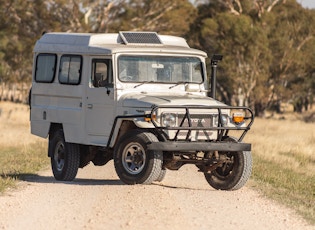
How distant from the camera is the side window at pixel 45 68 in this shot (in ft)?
52.7

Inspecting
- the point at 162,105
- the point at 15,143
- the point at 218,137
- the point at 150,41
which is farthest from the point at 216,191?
the point at 15,143

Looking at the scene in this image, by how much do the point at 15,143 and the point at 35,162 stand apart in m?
7.35

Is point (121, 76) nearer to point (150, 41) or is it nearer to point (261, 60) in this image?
point (150, 41)

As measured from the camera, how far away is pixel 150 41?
51.0 ft

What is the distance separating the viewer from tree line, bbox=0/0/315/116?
179 ft

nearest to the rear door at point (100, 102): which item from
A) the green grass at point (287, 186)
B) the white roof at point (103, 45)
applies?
the white roof at point (103, 45)

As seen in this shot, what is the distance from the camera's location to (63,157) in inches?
629

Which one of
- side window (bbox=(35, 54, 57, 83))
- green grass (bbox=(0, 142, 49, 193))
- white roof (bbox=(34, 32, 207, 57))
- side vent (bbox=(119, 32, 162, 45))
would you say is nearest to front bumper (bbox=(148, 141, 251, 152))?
white roof (bbox=(34, 32, 207, 57))

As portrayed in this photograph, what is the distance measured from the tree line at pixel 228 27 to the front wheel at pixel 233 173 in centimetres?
3905

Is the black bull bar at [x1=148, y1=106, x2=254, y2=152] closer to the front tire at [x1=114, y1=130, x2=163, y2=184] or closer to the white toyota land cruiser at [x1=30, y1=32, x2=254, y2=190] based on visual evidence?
the white toyota land cruiser at [x1=30, y1=32, x2=254, y2=190]

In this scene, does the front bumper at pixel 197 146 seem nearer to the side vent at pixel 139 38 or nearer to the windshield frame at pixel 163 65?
the windshield frame at pixel 163 65

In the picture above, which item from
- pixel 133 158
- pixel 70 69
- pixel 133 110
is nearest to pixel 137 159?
pixel 133 158

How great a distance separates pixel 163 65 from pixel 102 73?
3.54 ft

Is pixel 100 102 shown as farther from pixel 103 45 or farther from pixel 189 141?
pixel 189 141
